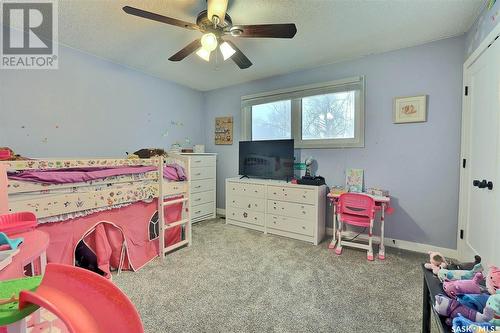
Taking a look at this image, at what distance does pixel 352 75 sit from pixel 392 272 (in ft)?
8.11

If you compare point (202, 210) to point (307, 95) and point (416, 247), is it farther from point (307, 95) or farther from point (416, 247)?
point (416, 247)

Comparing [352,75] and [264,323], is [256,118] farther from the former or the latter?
[264,323]

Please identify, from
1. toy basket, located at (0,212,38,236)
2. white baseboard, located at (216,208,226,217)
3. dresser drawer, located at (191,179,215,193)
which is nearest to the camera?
toy basket, located at (0,212,38,236)

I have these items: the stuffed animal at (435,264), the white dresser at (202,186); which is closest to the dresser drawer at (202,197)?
the white dresser at (202,186)

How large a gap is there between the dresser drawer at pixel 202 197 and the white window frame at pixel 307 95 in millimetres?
1209

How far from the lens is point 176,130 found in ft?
13.7

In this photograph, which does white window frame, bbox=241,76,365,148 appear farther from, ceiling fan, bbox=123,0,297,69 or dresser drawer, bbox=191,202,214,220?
ceiling fan, bbox=123,0,297,69

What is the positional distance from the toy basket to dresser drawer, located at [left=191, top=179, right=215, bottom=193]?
247cm

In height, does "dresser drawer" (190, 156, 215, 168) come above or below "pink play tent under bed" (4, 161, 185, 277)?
above

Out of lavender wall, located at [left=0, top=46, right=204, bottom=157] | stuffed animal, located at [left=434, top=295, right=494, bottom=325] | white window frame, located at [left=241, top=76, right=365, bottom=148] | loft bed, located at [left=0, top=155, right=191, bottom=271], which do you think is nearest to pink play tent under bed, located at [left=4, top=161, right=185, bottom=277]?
loft bed, located at [left=0, top=155, right=191, bottom=271]

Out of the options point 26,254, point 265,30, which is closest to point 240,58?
point 265,30

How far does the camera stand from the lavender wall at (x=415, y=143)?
2.54m

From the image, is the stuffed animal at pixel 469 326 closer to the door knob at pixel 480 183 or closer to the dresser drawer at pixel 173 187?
the door knob at pixel 480 183

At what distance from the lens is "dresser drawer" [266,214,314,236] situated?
9.91 feet
